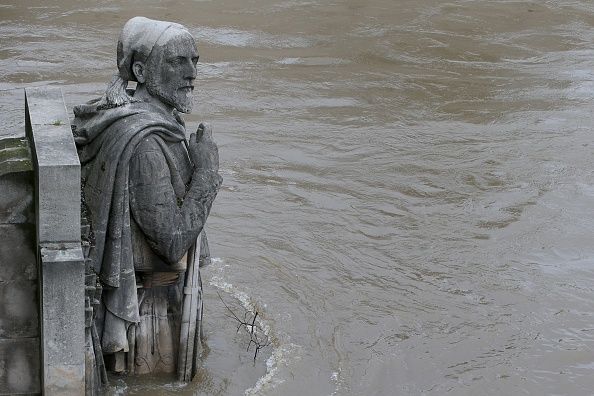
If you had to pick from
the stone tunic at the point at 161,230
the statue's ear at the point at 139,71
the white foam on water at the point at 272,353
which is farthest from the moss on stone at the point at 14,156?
the white foam on water at the point at 272,353

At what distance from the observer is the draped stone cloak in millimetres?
5777

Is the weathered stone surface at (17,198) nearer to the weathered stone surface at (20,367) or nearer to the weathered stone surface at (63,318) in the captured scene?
the weathered stone surface at (63,318)

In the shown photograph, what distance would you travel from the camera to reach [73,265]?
5.28 meters

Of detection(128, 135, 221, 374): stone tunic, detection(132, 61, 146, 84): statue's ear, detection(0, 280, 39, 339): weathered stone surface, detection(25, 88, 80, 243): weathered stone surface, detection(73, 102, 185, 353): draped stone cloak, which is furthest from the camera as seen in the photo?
detection(132, 61, 146, 84): statue's ear

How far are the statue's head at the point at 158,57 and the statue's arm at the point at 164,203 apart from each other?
353mm

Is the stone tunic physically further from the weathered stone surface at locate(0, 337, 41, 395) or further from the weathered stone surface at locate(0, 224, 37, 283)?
the weathered stone surface at locate(0, 337, 41, 395)

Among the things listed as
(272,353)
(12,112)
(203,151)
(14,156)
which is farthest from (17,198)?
(12,112)

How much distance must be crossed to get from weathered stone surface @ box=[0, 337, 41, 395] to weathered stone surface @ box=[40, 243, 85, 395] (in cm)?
18

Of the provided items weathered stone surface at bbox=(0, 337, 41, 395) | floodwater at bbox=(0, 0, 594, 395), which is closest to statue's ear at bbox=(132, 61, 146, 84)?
weathered stone surface at bbox=(0, 337, 41, 395)

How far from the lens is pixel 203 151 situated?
6.18 m

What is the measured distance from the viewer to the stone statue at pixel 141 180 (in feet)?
19.1

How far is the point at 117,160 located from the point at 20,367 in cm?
115

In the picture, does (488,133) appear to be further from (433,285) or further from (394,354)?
(394,354)

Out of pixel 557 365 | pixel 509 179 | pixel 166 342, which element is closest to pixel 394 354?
pixel 557 365
